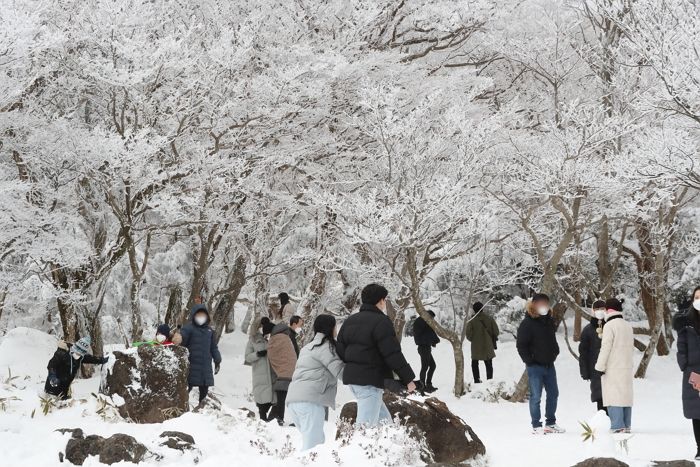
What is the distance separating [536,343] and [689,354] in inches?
84.9

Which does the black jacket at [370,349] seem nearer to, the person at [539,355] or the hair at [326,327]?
the hair at [326,327]

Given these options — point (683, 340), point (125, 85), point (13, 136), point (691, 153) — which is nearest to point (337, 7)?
point (125, 85)

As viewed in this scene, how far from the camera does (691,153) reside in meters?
8.56

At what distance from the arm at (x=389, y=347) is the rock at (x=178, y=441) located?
7.00 feet

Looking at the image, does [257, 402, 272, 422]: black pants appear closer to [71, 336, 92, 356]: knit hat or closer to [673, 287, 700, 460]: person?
[71, 336, 92, 356]: knit hat

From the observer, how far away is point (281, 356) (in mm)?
9000

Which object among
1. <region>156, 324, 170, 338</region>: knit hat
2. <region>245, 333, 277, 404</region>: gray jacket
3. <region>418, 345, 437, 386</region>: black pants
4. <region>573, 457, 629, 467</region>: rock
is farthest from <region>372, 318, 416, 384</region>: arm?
<region>418, 345, 437, 386</region>: black pants

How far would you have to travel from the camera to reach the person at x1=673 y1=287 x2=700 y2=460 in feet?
19.7

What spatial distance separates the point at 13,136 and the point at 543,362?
9263 mm

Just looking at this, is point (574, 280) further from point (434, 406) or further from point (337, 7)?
point (434, 406)

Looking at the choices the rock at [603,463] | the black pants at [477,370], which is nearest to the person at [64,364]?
the rock at [603,463]

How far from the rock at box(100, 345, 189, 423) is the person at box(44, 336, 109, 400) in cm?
51

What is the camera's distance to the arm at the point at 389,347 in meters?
5.61

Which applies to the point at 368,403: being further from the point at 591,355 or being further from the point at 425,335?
the point at 425,335
